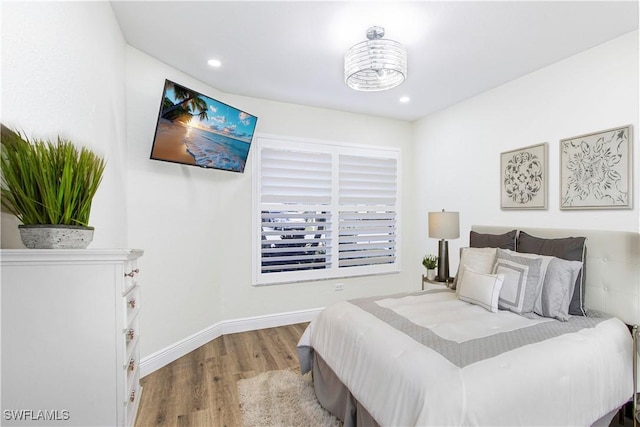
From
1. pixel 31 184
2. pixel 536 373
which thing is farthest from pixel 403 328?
pixel 31 184

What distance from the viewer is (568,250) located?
2.26 m

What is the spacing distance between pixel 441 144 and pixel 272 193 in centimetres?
229

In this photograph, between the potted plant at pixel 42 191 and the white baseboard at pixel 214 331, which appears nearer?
the potted plant at pixel 42 191

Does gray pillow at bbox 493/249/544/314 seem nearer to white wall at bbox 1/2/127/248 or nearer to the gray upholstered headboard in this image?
the gray upholstered headboard

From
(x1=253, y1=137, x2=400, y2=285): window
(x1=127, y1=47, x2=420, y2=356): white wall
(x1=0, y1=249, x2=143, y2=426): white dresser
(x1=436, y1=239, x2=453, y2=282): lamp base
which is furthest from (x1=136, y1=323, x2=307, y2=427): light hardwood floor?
(x1=436, y1=239, x2=453, y2=282): lamp base

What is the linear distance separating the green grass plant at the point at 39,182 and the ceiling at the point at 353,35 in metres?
1.47

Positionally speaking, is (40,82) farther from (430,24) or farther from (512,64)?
(512,64)

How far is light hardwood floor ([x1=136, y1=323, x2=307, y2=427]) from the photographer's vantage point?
1997 mm

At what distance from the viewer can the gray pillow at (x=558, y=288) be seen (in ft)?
6.79

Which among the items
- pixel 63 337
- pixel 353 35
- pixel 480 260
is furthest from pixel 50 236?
pixel 480 260

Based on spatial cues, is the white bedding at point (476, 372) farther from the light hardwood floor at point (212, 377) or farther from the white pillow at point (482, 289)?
the light hardwood floor at point (212, 377)

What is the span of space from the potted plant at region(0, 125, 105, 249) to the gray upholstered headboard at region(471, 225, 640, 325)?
3.20m

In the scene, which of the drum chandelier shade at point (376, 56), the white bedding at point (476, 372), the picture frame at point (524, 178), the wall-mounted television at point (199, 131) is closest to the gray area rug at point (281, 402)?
the white bedding at point (476, 372)

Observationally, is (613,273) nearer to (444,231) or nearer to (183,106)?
(444,231)
